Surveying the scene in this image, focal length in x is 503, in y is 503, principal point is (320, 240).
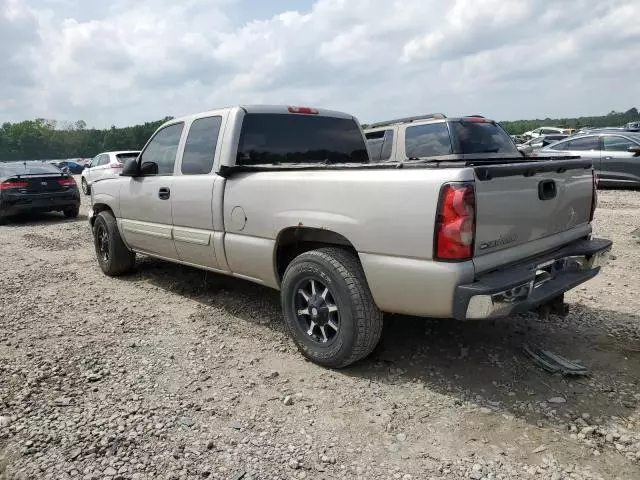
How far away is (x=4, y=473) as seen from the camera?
258 cm

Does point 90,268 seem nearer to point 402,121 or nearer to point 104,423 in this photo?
point 104,423

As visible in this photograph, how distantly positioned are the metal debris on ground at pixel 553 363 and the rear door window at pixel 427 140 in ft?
13.8

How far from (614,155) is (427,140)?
7.45 metres

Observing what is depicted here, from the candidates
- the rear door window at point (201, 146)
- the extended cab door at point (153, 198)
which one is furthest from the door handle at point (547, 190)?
the extended cab door at point (153, 198)

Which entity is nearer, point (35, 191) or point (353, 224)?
point (353, 224)

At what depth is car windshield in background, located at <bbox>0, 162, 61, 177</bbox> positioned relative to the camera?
12.0 m

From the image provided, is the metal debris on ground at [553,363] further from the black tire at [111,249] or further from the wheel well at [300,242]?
the black tire at [111,249]

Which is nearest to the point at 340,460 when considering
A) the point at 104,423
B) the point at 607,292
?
the point at 104,423

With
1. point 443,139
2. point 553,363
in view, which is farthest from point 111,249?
point 553,363

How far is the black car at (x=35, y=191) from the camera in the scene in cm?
1162

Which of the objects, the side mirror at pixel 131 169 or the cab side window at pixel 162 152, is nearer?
the cab side window at pixel 162 152

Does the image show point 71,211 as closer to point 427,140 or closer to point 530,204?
point 427,140

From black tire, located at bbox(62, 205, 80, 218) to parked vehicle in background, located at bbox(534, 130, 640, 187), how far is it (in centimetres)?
1151

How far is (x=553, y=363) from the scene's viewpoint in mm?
3473
